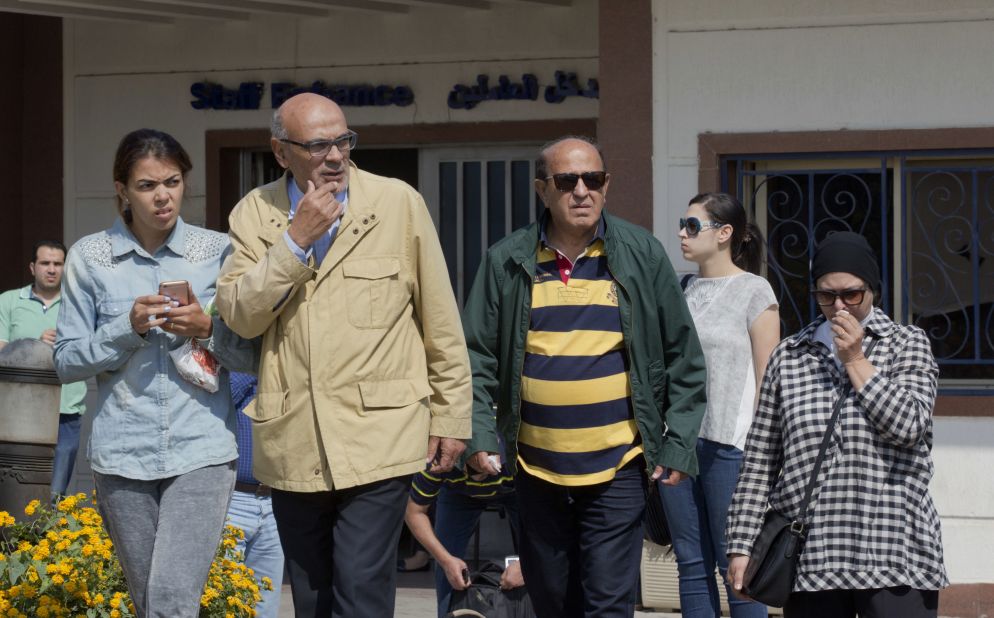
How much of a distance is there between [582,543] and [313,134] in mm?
1593

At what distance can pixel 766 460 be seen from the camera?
4.30 metres

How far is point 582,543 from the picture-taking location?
15.8 ft

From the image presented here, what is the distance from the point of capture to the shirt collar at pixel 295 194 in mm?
4195

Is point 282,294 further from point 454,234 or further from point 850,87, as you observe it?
point 454,234

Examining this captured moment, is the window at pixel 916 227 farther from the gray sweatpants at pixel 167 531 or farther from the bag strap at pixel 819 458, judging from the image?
the gray sweatpants at pixel 167 531

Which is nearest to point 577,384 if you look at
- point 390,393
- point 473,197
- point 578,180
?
point 578,180

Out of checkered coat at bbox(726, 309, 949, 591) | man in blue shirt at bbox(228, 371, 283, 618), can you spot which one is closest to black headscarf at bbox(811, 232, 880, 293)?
checkered coat at bbox(726, 309, 949, 591)

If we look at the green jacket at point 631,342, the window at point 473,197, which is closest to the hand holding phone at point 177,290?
the green jacket at point 631,342

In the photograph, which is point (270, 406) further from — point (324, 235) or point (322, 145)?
point (322, 145)

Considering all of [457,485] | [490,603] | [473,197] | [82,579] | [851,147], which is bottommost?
[490,603]

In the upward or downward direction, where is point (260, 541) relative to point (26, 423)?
downward

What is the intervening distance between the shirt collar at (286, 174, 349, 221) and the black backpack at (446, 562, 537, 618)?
6.73 ft

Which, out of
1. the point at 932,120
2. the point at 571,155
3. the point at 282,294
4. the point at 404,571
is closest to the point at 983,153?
the point at 932,120

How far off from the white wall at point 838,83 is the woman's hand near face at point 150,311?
12.5ft
